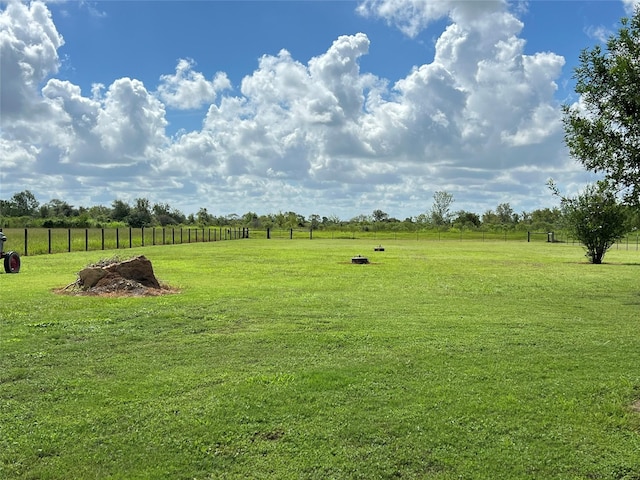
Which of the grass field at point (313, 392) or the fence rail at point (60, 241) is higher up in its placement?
the fence rail at point (60, 241)

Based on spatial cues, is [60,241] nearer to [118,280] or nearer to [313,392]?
[118,280]

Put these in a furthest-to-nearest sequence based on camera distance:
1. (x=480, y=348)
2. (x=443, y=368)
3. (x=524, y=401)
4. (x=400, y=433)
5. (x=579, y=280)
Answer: (x=579, y=280)
(x=480, y=348)
(x=443, y=368)
(x=524, y=401)
(x=400, y=433)

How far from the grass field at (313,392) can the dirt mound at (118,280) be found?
155cm

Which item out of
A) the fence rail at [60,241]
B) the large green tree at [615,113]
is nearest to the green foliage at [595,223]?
the large green tree at [615,113]

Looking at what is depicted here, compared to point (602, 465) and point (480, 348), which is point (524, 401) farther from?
point (480, 348)

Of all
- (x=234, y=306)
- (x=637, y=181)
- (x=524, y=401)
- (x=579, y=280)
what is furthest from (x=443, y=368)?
(x=579, y=280)

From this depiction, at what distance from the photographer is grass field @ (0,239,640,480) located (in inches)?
165

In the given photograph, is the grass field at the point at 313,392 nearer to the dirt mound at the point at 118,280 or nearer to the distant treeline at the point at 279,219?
the dirt mound at the point at 118,280

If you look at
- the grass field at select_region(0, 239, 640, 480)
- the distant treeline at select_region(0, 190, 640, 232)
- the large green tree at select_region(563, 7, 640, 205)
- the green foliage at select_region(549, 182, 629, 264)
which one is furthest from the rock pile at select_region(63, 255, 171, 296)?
the distant treeline at select_region(0, 190, 640, 232)

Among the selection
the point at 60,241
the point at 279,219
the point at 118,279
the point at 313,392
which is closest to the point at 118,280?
the point at 118,279

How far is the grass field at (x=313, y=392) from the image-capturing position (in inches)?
165

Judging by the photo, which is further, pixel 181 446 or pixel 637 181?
pixel 637 181

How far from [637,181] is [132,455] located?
12991 mm

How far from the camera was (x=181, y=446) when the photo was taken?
173 inches
